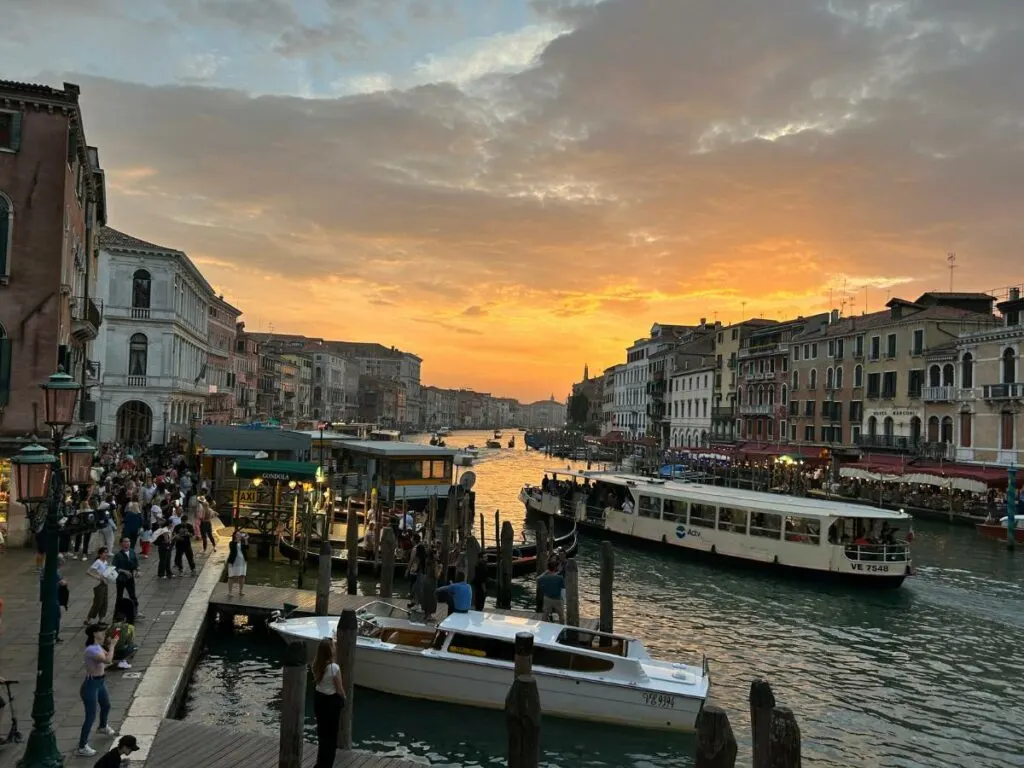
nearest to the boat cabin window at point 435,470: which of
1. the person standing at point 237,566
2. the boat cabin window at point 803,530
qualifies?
the boat cabin window at point 803,530

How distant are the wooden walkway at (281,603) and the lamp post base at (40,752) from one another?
873 cm

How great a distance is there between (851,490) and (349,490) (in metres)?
30.1

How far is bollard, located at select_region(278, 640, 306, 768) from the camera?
9.45 meters

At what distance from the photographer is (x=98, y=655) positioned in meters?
9.81

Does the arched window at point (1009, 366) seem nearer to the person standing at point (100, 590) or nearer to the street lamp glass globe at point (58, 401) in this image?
the person standing at point (100, 590)

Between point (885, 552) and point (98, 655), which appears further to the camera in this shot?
point (885, 552)

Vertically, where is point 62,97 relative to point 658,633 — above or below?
above

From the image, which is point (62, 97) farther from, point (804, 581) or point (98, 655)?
point (804, 581)

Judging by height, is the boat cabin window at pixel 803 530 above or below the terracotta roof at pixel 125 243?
below

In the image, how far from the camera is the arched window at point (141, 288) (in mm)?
47969

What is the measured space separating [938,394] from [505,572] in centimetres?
3595

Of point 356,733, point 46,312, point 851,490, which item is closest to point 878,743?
point 356,733

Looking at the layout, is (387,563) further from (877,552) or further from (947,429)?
(947,429)

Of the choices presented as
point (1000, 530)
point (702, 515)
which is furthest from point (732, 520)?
point (1000, 530)
